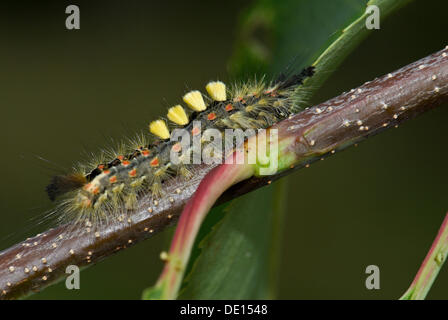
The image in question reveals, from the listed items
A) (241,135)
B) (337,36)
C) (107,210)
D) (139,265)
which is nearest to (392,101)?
(337,36)

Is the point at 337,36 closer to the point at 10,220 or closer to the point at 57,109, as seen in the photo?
the point at 10,220

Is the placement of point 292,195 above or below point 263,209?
above

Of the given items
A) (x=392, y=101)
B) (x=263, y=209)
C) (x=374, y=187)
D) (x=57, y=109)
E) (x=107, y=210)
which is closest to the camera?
(x=392, y=101)

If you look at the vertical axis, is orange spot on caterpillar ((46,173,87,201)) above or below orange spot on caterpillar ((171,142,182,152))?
below

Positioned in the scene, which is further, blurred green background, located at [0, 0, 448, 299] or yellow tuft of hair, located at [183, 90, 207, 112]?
blurred green background, located at [0, 0, 448, 299]

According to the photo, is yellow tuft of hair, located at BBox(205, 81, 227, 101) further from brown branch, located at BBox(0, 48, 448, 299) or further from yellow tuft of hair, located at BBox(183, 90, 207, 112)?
brown branch, located at BBox(0, 48, 448, 299)

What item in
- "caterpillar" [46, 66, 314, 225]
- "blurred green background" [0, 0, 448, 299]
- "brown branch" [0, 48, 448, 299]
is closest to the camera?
"brown branch" [0, 48, 448, 299]

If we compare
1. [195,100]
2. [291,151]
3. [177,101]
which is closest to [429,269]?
[291,151]

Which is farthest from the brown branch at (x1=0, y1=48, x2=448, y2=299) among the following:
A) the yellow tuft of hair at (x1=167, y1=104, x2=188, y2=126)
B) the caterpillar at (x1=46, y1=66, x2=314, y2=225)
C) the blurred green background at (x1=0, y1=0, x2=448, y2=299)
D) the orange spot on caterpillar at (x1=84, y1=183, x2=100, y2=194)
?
the blurred green background at (x1=0, y1=0, x2=448, y2=299)
